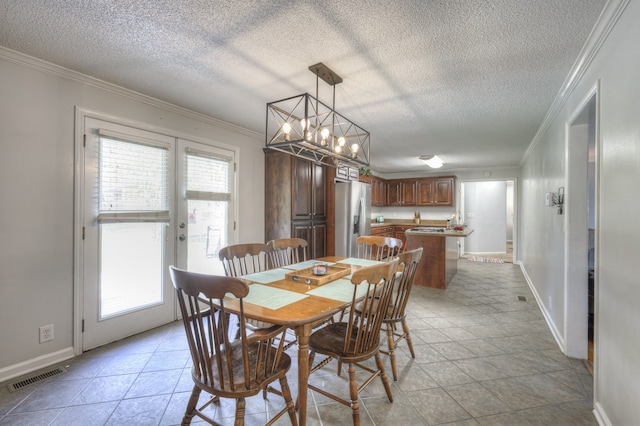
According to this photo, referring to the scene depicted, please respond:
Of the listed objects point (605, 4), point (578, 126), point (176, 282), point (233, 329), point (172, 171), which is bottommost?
point (233, 329)

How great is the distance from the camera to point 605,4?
150 cm

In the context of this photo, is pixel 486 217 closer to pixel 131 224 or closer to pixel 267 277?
pixel 267 277

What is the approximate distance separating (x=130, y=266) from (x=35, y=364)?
0.93m

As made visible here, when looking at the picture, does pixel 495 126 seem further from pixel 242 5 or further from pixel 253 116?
pixel 242 5

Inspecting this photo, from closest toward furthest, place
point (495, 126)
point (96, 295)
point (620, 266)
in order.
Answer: point (620, 266) → point (96, 295) → point (495, 126)

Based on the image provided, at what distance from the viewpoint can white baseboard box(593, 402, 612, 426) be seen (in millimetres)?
1561

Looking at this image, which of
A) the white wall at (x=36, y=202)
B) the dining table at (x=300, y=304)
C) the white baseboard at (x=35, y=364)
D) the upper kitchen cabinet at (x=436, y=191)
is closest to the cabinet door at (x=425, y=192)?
the upper kitchen cabinet at (x=436, y=191)

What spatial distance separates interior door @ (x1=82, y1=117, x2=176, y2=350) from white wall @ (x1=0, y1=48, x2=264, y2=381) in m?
0.14

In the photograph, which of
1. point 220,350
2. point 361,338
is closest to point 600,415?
point 361,338

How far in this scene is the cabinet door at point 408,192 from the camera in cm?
738

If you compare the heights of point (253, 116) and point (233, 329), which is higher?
point (253, 116)

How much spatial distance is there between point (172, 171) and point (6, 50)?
141 centimetres

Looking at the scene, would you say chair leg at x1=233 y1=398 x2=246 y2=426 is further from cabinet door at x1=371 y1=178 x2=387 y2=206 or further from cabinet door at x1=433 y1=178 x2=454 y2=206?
cabinet door at x1=433 y1=178 x2=454 y2=206

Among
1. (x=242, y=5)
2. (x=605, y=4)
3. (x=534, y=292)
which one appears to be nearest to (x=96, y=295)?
(x=242, y=5)
